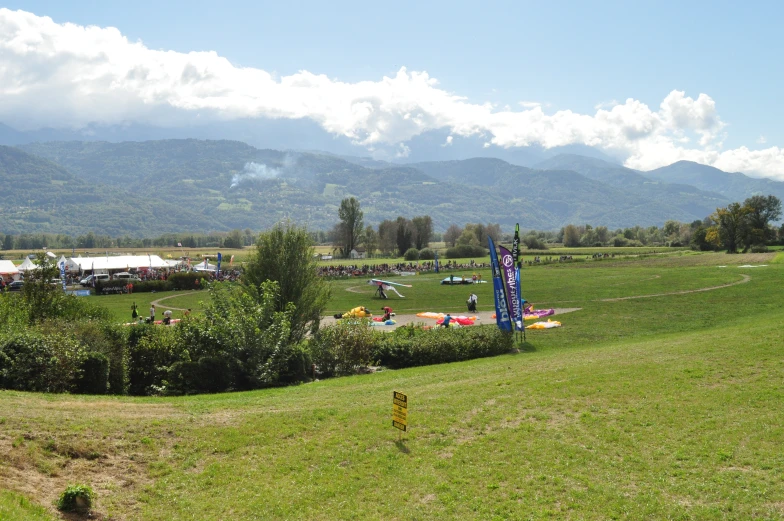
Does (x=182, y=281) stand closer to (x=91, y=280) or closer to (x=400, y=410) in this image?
(x=91, y=280)

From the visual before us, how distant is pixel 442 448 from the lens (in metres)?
13.3

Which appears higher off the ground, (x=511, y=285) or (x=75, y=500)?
(x=511, y=285)

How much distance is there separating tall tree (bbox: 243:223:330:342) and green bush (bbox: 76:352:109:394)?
9.63 m

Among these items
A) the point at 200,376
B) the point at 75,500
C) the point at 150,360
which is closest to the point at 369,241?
the point at 150,360

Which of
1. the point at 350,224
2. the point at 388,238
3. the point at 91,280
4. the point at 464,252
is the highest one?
the point at 350,224

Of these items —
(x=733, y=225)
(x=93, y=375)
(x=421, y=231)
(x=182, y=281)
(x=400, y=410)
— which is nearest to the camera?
(x=400, y=410)

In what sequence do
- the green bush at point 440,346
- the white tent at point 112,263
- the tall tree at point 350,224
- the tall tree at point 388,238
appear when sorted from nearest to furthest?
the green bush at point 440,346
the white tent at point 112,263
the tall tree at point 350,224
the tall tree at point 388,238

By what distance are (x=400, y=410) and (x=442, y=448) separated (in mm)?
1225

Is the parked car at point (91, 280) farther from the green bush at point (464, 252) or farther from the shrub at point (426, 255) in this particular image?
the green bush at point (464, 252)

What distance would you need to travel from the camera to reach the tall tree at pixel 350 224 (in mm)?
149875

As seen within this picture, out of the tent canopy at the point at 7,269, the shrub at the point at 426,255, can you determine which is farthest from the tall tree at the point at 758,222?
the tent canopy at the point at 7,269

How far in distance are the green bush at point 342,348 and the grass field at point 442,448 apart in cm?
515

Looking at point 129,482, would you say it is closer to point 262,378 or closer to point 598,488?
point 598,488

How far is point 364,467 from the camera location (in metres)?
12.4
